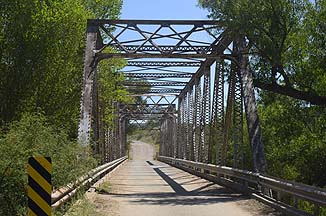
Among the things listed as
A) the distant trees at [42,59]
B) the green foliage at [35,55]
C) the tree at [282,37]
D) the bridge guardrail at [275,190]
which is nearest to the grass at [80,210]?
the bridge guardrail at [275,190]

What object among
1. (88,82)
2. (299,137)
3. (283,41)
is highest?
(283,41)

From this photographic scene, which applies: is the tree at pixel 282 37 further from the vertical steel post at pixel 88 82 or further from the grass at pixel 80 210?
the grass at pixel 80 210

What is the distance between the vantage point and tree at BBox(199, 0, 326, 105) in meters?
13.6

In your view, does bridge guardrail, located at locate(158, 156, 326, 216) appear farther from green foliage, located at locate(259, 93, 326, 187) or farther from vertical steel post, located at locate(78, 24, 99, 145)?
vertical steel post, located at locate(78, 24, 99, 145)

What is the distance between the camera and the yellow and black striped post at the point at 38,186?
20.5ft

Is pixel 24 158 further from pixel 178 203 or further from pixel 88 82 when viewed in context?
pixel 88 82

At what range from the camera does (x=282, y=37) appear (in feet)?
45.2

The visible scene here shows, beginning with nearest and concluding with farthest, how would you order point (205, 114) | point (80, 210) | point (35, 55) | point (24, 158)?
point (24, 158), point (80, 210), point (35, 55), point (205, 114)

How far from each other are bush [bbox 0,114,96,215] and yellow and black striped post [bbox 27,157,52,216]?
2444 mm

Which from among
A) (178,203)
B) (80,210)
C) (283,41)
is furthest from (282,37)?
(80,210)

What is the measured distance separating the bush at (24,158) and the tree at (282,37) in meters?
5.70

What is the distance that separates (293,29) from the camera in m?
14.1

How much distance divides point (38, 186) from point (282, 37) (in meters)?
9.27

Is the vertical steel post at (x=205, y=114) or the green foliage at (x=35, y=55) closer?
the green foliage at (x=35, y=55)
